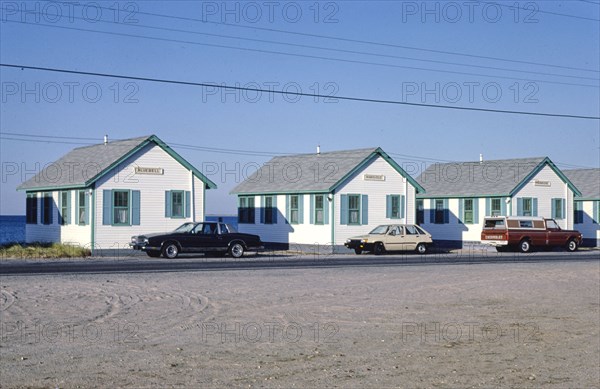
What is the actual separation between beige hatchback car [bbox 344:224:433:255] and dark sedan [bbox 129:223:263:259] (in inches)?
251

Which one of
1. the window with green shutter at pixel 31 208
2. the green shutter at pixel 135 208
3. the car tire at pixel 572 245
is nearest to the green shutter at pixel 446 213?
the car tire at pixel 572 245

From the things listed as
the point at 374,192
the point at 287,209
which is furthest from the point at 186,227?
the point at 374,192

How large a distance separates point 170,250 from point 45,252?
5678 millimetres

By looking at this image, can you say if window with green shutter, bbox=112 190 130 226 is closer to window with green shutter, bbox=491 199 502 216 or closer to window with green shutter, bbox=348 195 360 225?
window with green shutter, bbox=348 195 360 225

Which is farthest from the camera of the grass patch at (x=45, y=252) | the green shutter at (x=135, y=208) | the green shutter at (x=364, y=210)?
the green shutter at (x=364, y=210)

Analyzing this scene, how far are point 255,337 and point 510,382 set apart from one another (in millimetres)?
4730

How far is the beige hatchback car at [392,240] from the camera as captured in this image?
44.4 metres

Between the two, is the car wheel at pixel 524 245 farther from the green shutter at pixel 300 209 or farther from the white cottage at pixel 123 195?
the white cottage at pixel 123 195

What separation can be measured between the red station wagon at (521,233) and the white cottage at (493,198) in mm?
3917

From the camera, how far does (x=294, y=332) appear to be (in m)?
15.1

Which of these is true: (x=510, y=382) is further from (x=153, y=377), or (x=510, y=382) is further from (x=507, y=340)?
(x=153, y=377)

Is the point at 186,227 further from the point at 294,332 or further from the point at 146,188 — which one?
the point at 294,332

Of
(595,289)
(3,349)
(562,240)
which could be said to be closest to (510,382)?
(3,349)

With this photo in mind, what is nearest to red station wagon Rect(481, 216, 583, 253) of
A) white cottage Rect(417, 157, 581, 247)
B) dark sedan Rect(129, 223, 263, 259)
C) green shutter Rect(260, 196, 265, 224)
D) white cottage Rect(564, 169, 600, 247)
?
white cottage Rect(417, 157, 581, 247)
